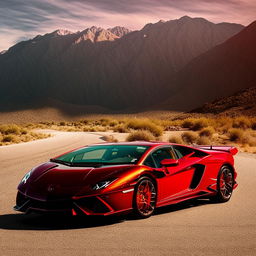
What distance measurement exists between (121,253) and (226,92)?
119 metres

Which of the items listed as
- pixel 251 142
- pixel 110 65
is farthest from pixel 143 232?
pixel 110 65

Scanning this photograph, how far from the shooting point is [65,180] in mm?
7746

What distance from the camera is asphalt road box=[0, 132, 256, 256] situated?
6.31 m

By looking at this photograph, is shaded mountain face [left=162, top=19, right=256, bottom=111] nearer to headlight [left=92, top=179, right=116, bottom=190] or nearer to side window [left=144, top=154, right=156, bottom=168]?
side window [left=144, top=154, right=156, bottom=168]

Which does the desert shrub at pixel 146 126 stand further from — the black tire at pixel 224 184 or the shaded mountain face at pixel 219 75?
the shaded mountain face at pixel 219 75

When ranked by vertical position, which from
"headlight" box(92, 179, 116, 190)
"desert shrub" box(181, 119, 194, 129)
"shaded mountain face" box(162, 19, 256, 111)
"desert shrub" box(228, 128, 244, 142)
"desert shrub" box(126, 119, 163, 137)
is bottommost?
"headlight" box(92, 179, 116, 190)

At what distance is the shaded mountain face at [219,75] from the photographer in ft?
404

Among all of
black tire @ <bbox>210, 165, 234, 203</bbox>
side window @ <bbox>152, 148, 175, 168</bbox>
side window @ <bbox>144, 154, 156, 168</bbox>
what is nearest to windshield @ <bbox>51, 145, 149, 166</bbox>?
side window @ <bbox>144, 154, 156, 168</bbox>

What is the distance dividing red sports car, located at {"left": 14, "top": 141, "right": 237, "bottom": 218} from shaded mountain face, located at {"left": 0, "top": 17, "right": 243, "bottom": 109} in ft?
403

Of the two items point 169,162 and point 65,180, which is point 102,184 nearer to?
point 65,180

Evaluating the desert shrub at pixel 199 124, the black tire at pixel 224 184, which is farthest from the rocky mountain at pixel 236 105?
the black tire at pixel 224 184

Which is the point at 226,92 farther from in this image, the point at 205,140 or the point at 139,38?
the point at 205,140

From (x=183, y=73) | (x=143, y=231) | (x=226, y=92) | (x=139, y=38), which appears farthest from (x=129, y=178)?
(x=139, y=38)

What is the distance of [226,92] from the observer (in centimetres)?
12275
